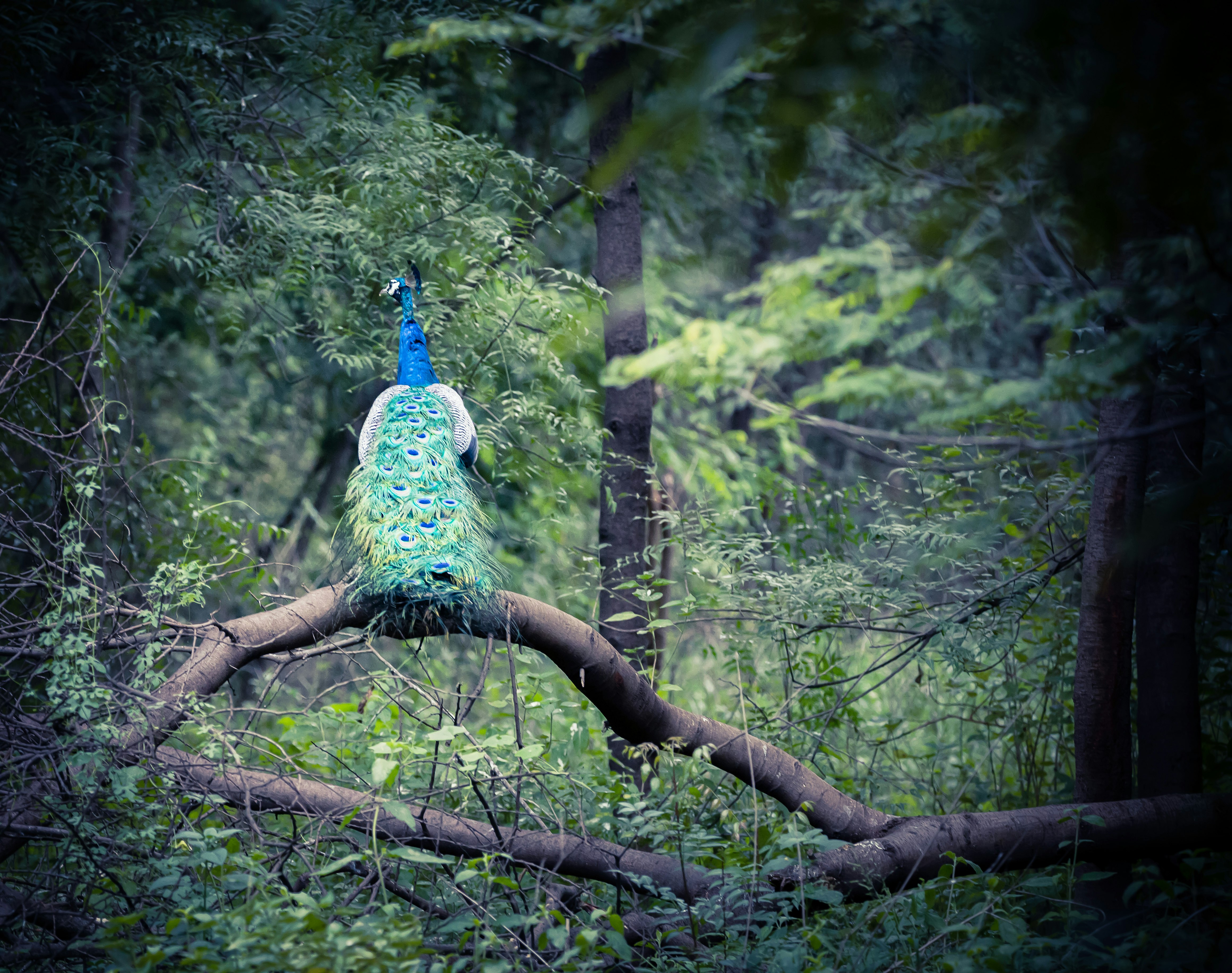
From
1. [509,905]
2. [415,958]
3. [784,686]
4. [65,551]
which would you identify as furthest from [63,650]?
[784,686]

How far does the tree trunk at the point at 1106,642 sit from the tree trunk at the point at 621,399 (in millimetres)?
2109

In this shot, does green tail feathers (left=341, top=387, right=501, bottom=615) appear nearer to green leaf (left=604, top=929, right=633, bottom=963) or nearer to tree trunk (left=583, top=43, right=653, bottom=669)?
green leaf (left=604, top=929, right=633, bottom=963)

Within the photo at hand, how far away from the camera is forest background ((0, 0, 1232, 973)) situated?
1.89m

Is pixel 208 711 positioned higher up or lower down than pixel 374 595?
lower down

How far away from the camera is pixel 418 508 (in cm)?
321

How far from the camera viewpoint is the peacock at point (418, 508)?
3018mm

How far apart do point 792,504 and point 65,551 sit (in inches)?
160

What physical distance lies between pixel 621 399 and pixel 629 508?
0.61m

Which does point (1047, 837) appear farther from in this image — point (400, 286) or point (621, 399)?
point (400, 286)

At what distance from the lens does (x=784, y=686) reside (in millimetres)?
4609

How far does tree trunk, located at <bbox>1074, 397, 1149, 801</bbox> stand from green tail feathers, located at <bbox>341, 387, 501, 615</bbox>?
2369 mm

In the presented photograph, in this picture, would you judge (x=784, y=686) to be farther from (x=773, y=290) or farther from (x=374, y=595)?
(x=773, y=290)

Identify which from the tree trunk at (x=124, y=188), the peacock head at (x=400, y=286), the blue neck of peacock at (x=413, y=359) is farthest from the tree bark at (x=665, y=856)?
the tree trunk at (x=124, y=188)

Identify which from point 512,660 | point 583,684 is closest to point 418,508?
point 512,660
